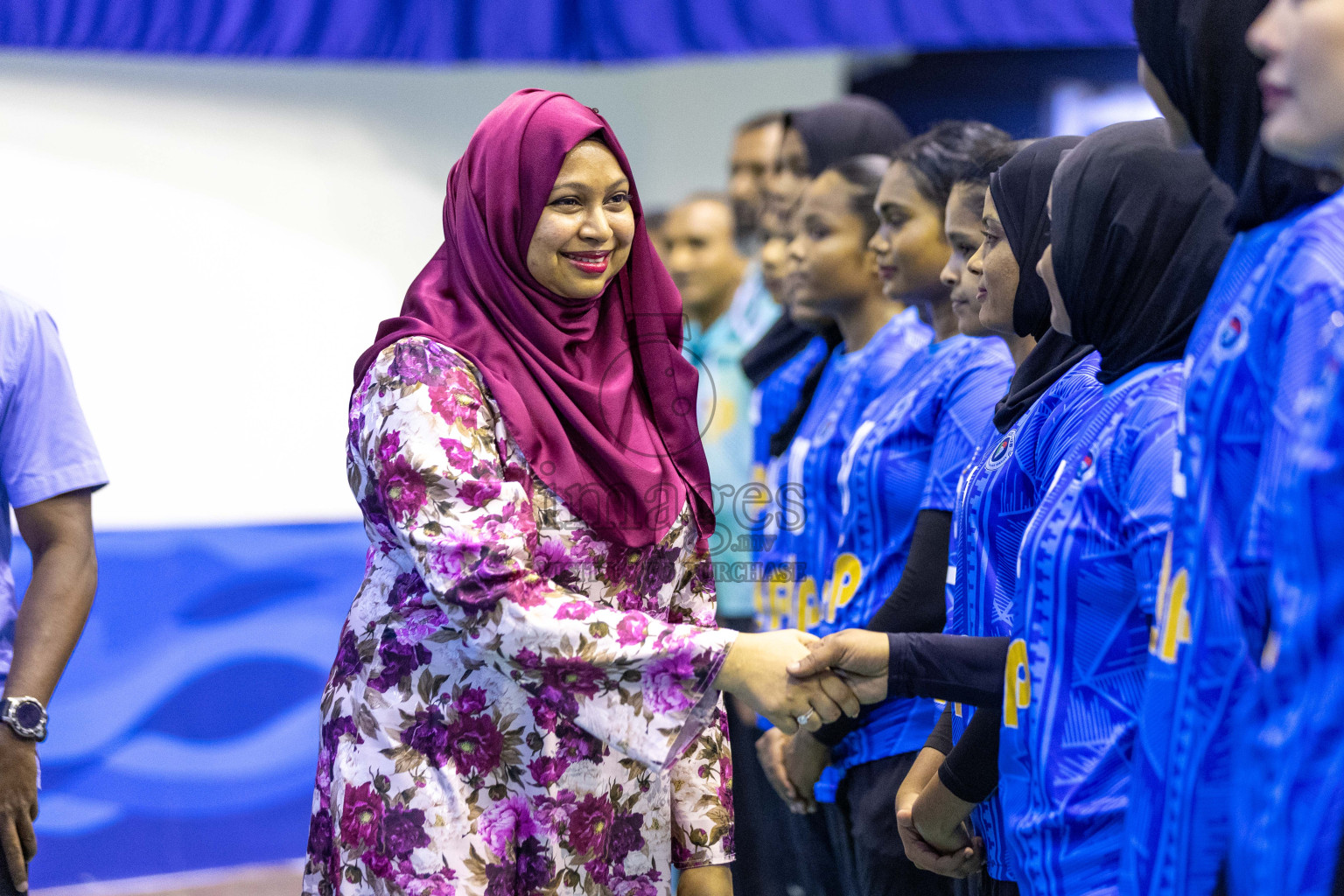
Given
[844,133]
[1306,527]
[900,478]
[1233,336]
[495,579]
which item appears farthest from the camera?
[844,133]

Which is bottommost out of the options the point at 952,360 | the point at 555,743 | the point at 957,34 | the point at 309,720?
the point at 309,720

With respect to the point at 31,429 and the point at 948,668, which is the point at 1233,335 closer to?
the point at 948,668

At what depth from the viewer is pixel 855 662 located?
1640 millimetres

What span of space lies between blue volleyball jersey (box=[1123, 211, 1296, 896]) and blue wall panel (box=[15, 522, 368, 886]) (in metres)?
3.00

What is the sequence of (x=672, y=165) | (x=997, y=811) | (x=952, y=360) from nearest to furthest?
(x=997, y=811), (x=952, y=360), (x=672, y=165)

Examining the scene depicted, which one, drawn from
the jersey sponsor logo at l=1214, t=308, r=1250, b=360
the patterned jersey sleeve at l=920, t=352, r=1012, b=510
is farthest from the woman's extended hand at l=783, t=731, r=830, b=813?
the jersey sponsor logo at l=1214, t=308, r=1250, b=360

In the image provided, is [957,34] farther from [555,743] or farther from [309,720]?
[555,743]

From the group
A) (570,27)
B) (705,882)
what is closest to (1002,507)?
(705,882)

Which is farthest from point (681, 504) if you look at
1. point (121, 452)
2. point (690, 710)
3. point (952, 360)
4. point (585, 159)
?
point (121, 452)

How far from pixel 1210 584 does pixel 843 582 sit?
4.14 ft

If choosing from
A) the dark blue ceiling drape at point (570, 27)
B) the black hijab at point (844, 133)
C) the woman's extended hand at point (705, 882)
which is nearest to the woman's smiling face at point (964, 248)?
the woman's extended hand at point (705, 882)

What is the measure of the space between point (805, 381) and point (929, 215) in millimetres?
713

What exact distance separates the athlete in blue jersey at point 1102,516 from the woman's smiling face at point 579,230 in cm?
58

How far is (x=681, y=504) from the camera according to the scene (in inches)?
67.3
